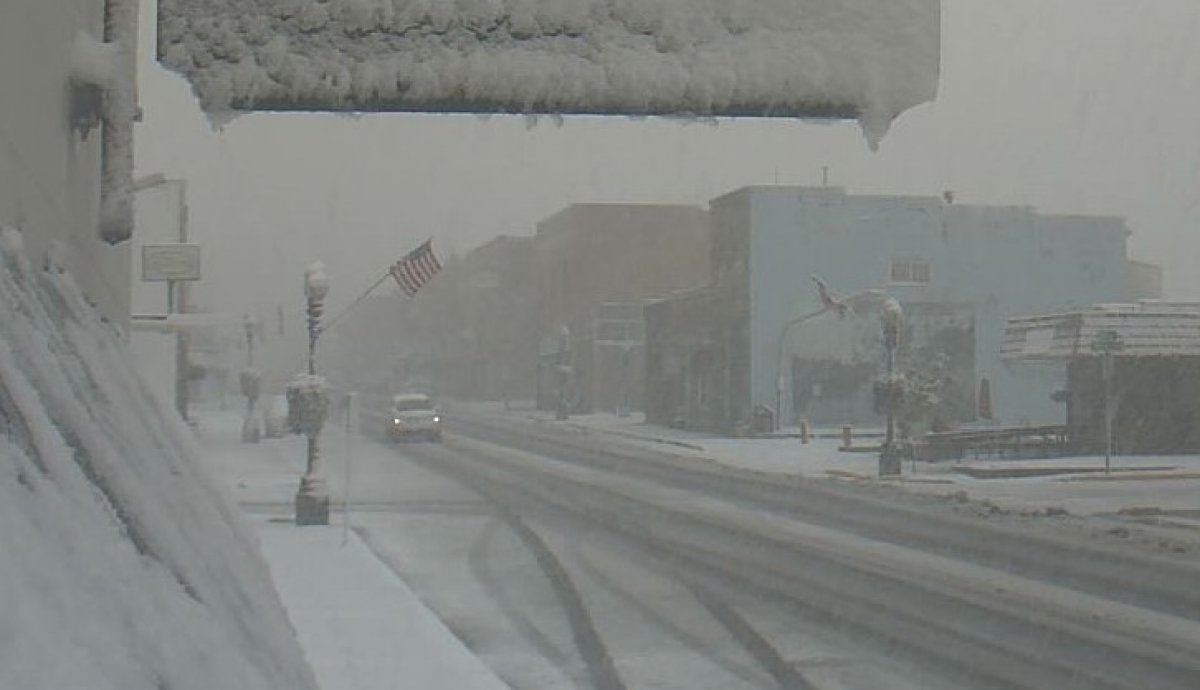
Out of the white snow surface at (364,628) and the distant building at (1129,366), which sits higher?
the distant building at (1129,366)

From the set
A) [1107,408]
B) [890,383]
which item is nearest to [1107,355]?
[1107,408]

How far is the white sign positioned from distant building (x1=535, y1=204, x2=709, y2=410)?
3246 centimetres

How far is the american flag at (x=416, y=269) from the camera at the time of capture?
30.8ft

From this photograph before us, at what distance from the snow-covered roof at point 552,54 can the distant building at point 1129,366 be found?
29.0 metres

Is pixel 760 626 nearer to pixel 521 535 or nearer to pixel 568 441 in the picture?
pixel 521 535

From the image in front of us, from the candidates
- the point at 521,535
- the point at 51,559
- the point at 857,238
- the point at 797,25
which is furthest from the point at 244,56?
the point at 857,238

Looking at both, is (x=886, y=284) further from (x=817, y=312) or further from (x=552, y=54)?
(x=552, y=54)

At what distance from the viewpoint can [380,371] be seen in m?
20.1

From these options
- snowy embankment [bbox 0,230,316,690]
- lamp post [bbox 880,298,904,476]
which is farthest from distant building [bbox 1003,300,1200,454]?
snowy embankment [bbox 0,230,316,690]

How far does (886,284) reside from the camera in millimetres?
40062

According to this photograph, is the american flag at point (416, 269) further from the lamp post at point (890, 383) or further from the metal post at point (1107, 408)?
Result: the metal post at point (1107, 408)

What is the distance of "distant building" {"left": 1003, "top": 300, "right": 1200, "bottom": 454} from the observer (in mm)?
31703

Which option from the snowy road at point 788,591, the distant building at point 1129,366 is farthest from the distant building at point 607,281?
the snowy road at point 788,591

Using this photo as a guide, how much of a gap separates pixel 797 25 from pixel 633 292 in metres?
48.0
